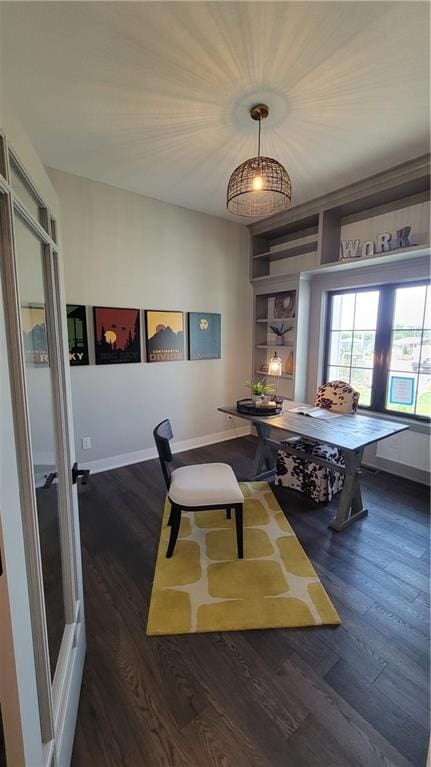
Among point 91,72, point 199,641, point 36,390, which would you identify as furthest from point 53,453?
point 91,72

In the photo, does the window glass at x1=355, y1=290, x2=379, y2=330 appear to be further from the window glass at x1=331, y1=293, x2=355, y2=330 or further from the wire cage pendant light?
the wire cage pendant light

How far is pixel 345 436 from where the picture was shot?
2283 millimetres

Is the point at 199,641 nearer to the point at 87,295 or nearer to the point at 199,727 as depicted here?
the point at 199,727

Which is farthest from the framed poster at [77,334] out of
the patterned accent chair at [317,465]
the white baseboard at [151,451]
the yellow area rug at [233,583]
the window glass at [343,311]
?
the window glass at [343,311]

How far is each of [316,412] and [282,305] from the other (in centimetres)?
191

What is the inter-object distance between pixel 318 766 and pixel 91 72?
331 cm

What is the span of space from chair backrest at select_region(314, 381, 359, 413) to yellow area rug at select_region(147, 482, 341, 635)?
4.06 feet

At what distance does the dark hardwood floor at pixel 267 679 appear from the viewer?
3.71 ft

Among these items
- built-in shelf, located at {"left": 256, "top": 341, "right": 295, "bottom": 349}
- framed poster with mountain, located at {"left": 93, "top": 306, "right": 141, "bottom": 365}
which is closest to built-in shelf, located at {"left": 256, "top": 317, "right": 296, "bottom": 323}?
built-in shelf, located at {"left": 256, "top": 341, "right": 295, "bottom": 349}

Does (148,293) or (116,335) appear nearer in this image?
(116,335)

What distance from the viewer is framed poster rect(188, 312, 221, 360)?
3.92 m

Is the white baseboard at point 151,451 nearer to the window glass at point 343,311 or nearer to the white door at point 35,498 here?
the window glass at point 343,311

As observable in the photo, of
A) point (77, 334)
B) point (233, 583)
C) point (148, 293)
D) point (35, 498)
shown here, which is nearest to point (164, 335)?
point (148, 293)

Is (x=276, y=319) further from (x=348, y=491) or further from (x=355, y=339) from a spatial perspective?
(x=348, y=491)
